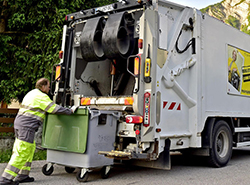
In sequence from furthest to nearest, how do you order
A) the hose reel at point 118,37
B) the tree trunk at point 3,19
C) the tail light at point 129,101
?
1. the tree trunk at point 3,19
2. the hose reel at point 118,37
3. the tail light at point 129,101

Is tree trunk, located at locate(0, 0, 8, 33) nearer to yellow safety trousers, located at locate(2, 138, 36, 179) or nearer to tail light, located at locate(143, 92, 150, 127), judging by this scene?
yellow safety trousers, located at locate(2, 138, 36, 179)

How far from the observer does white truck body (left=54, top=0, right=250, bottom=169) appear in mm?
4754

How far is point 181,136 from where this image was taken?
5250 millimetres

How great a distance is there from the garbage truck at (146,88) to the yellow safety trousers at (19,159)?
498 mm

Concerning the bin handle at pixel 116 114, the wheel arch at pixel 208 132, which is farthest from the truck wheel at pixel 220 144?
the bin handle at pixel 116 114

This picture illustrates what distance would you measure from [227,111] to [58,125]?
3.32 m

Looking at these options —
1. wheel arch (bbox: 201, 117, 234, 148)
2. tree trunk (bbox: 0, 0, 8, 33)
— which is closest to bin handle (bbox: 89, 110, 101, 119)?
wheel arch (bbox: 201, 117, 234, 148)

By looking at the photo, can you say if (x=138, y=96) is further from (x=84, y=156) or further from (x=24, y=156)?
(x=24, y=156)

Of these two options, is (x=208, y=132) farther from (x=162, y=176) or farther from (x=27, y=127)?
(x=27, y=127)

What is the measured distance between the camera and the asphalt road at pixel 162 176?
187 inches

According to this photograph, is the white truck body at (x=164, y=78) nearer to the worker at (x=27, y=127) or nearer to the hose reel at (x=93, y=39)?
the hose reel at (x=93, y=39)

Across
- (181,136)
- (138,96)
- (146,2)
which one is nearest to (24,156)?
(138,96)

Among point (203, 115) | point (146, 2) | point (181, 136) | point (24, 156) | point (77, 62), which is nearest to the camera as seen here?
point (24, 156)

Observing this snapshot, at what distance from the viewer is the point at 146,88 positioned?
15.4 feet
